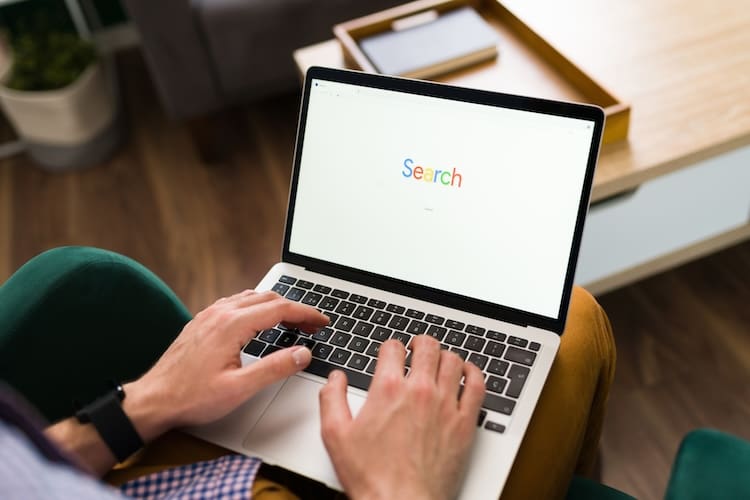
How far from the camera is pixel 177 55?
1.75m

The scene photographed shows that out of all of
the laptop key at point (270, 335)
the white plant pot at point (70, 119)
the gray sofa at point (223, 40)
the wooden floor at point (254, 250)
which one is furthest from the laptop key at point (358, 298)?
the white plant pot at point (70, 119)

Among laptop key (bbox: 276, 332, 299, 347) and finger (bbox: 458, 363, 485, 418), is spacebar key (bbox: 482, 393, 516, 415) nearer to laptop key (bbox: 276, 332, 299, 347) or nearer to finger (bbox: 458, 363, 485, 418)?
finger (bbox: 458, 363, 485, 418)

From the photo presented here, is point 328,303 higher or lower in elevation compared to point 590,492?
higher

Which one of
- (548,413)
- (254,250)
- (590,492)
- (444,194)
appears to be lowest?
(254,250)

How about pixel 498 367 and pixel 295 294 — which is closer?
pixel 498 367

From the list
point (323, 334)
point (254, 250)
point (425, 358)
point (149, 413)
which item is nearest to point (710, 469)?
point (425, 358)

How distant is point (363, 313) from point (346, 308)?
0.9 inches

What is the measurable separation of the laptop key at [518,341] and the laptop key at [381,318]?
15cm

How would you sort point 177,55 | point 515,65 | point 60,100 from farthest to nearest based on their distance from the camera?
point 60,100, point 177,55, point 515,65

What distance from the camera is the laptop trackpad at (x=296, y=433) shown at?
0.65 meters

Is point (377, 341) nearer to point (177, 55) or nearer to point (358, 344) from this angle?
A: point (358, 344)

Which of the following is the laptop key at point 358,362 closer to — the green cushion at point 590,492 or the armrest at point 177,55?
the green cushion at point 590,492

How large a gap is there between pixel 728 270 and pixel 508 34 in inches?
30.8

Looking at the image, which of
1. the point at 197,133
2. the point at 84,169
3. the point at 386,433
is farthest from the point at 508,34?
the point at 84,169
